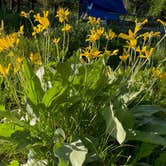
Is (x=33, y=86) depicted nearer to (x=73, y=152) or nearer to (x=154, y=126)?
(x=73, y=152)

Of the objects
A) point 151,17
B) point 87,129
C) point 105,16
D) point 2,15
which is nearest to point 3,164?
point 87,129

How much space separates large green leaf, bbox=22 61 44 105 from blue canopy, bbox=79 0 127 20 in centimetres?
1331

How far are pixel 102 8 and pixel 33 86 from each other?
14.0m

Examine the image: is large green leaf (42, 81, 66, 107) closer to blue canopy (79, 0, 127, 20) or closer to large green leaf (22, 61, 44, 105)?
large green leaf (22, 61, 44, 105)

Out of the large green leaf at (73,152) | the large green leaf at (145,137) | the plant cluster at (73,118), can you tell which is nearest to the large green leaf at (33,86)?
the plant cluster at (73,118)

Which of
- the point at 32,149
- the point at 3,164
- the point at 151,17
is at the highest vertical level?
the point at 32,149

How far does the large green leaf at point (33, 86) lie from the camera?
2420mm

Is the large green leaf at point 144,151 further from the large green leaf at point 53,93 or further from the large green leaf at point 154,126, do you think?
the large green leaf at point 53,93

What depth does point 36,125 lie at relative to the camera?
2545 millimetres

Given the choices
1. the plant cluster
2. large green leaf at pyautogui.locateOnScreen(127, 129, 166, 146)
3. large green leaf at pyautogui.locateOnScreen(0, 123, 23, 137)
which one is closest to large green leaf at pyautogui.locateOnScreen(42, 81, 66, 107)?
the plant cluster

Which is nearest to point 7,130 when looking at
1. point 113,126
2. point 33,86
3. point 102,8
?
point 33,86

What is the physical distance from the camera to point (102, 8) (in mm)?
16156

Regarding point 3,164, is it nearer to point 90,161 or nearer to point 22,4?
point 90,161

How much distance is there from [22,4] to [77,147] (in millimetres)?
17536
